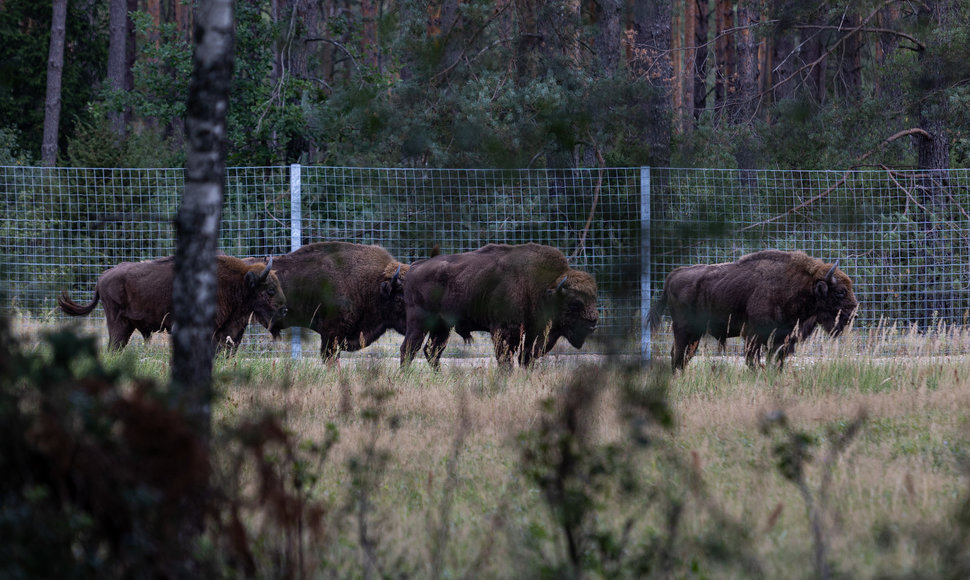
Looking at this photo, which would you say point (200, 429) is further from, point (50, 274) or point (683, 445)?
point (50, 274)

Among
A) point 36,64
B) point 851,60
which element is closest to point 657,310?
point 851,60

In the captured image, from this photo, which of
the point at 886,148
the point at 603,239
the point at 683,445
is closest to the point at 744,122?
the point at 886,148

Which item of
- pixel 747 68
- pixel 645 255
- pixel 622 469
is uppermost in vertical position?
pixel 747 68

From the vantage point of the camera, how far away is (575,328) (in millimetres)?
11648

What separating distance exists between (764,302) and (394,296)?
4.55 meters

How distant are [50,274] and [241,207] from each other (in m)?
2.74

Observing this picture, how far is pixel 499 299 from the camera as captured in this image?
11594 mm

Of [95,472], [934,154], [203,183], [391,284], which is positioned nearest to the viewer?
[95,472]

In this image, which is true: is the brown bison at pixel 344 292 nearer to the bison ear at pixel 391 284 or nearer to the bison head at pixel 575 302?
the bison ear at pixel 391 284

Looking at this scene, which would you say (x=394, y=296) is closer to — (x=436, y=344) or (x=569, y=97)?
(x=436, y=344)

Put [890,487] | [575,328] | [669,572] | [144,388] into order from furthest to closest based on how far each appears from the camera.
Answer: [575,328]
[890,487]
[669,572]
[144,388]

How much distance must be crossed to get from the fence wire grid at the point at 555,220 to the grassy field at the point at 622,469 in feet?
10.7

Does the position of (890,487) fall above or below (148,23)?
below

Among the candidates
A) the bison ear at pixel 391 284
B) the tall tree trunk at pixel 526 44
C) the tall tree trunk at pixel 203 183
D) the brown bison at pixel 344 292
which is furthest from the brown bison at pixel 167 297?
the tall tree trunk at pixel 203 183
